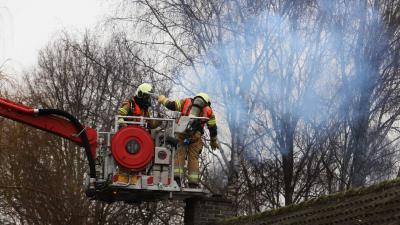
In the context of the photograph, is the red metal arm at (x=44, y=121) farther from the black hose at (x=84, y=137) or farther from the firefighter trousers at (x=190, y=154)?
the firefighter trousers at (x=190, y=154)

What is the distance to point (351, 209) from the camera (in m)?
9.70

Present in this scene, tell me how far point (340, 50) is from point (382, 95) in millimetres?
1819

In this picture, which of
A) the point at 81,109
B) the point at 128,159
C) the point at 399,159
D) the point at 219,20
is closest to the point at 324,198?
the point at 128,159

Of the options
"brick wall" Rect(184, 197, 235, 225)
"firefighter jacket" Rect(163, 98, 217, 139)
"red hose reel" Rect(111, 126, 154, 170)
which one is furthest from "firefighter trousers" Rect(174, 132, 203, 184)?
"brick wall" Rect(184, 197, 235, 225)

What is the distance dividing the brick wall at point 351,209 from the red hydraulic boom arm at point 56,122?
10.9 feet

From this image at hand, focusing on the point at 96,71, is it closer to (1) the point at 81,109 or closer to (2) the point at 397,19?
(1) the point at 81,109

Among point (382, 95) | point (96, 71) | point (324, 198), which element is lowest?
point (324, 198)

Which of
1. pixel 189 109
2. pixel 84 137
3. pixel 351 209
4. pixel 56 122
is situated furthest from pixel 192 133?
pixel 351 209

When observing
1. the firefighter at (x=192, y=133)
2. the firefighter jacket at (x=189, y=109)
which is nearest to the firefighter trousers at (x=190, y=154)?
the firefighter at (x=192, y=133)

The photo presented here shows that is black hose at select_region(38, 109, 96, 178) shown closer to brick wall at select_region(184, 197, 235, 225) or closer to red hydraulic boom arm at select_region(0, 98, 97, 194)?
red hydraulic boom arm at select_region(0, 98, 97, 194)

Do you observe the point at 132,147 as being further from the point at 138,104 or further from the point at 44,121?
the point at 44,121

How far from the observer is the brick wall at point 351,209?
890 centimetres

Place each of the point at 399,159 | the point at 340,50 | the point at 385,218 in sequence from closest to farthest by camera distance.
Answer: the point at 385,218 < the point at 340,50 < the point at 399,159

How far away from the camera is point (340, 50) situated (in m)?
17.9
